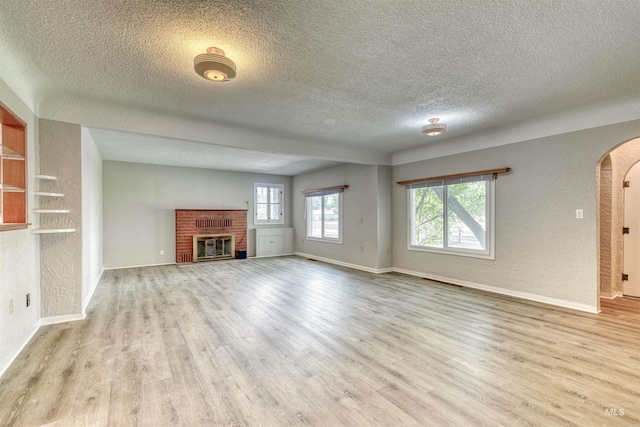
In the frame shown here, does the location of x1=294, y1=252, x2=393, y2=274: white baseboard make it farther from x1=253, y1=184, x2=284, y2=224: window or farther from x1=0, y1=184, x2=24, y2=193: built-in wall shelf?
x1=0, y1=184, x2=24, y2=193: built-in wall shelf

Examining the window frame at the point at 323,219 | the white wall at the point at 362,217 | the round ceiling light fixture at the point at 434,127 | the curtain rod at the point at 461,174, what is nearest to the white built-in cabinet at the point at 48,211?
the round ceiling light fixture at the point at 434,127

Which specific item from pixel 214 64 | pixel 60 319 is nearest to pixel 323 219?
pixel 60 319

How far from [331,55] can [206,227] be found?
618 centimetres

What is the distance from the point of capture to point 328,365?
232 cm

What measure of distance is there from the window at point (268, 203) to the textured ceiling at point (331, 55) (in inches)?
192

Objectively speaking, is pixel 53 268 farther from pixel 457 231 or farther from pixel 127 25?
pixel 457 231

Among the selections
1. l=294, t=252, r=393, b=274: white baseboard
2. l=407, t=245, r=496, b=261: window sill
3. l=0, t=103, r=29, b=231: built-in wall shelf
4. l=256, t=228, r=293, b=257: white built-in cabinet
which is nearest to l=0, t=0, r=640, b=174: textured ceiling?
l=0, t=103, r=29, b=231: built-in wall shelf

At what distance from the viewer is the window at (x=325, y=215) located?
7051mm

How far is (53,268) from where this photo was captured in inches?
124

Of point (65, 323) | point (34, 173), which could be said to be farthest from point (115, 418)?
point (34, 173)

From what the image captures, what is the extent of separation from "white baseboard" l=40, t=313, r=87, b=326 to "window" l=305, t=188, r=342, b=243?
16.0 feet

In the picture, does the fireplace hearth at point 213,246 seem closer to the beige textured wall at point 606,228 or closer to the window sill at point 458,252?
the window sill at point 458,252

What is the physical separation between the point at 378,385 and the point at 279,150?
357 centimetres

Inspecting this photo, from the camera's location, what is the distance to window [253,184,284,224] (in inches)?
331
